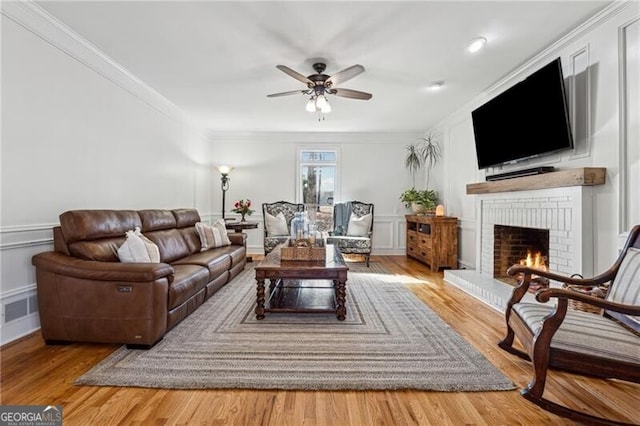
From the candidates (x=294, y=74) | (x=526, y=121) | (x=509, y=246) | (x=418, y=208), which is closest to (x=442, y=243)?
(x=418, y=208)

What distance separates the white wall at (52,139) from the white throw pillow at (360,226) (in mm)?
3343

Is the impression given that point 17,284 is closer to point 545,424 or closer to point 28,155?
point 28,155

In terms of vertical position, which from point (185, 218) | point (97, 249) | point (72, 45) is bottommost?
point (97, 249)

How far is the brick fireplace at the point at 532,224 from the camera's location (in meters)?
2.52

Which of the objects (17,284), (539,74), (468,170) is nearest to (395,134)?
(468,170)

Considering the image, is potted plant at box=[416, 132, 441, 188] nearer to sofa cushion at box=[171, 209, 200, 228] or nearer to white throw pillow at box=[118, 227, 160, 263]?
sofa cushion at box=[171, 209, 200, 228]

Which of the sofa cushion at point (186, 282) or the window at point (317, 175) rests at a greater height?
the window at point (317, 175)

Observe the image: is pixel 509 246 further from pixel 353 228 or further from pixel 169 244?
pixel 169 244

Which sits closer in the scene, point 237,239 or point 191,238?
point 191,238

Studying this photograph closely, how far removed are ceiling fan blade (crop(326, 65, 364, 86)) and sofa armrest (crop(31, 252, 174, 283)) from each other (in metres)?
2.29

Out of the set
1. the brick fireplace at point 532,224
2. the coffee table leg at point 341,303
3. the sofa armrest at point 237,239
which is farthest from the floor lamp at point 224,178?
the brick fireplace at point 532,224

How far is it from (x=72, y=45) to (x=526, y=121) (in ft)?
14.2

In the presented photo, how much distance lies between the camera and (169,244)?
11.7 feet

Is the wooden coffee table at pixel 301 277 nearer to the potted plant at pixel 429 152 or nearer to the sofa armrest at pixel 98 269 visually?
the sofa armrest at pixel 98 269
